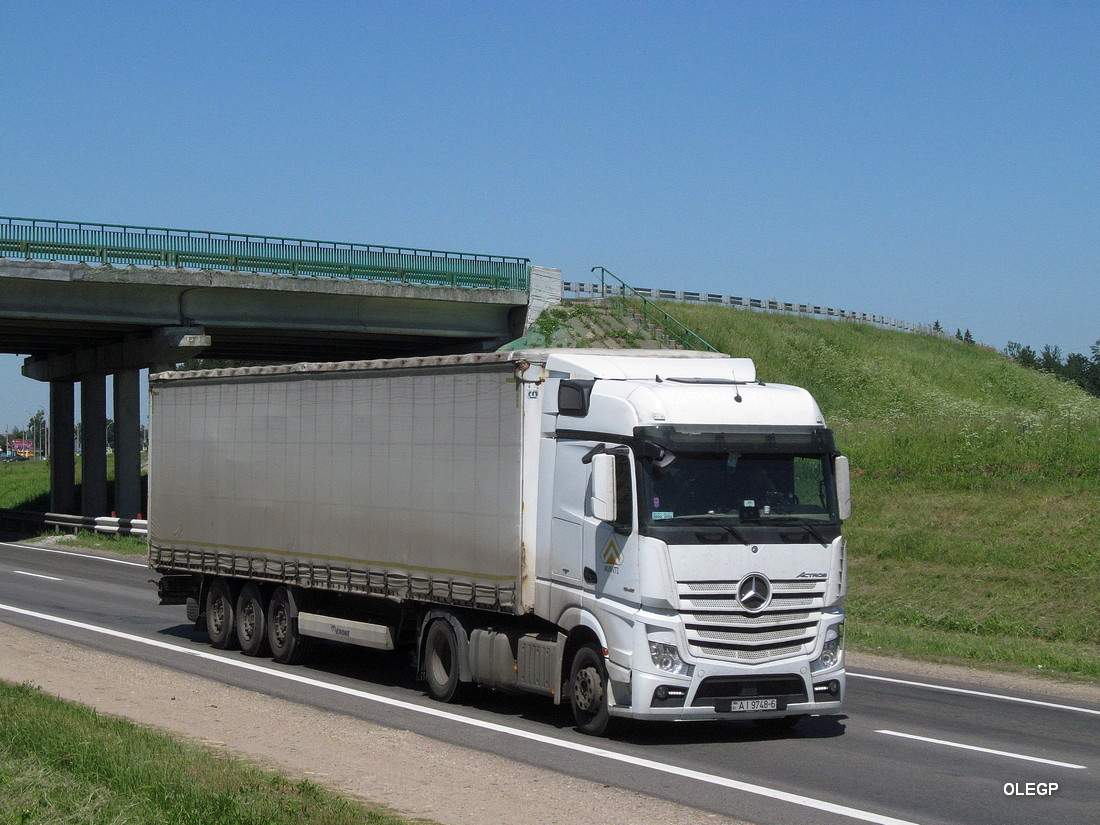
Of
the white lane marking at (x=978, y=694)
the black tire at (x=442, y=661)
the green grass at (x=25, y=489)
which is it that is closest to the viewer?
the black tire at (x=442, y=661)

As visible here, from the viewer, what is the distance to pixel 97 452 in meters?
46.8

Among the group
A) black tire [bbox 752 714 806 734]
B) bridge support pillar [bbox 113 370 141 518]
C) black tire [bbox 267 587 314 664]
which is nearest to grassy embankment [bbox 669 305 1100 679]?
black tire [bbox 752 714 806 734]

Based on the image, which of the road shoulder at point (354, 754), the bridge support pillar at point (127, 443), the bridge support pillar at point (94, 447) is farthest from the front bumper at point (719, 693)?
the bridge support pillar at point (94, 447)

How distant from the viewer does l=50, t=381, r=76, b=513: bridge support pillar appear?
49.8 metres

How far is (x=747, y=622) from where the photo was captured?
11273 mm

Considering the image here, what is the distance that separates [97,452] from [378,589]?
35533mm

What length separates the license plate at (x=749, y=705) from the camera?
11188 mm

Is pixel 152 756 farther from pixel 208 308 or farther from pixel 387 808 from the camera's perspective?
pixel 208 308

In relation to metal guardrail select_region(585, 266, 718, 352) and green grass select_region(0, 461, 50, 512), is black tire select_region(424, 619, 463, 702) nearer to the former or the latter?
metal guardrail select_region(585, 266, 718, 352)

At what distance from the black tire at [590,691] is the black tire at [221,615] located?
710cm

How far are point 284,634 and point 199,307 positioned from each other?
82.1 ft

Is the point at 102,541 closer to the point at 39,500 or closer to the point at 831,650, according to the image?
the point at 39,500

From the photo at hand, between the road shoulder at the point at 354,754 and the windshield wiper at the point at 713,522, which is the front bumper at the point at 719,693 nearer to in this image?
the windshield wiper at the point at 713,522

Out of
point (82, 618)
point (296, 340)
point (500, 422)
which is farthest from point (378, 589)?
point (296, 340)
